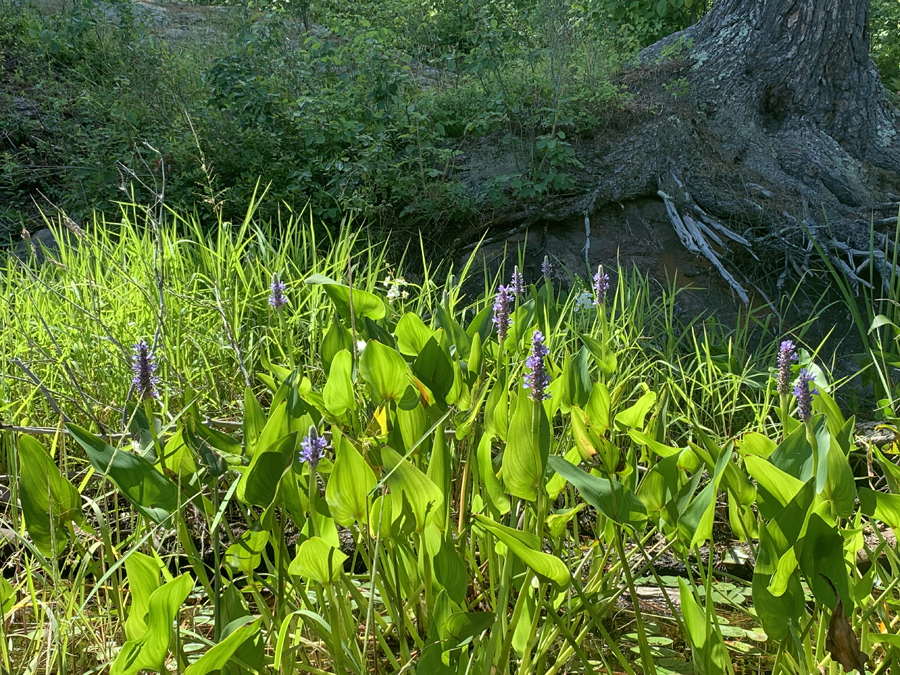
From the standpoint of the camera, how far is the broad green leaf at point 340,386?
3.93 feet

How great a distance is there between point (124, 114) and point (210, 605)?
3.52m

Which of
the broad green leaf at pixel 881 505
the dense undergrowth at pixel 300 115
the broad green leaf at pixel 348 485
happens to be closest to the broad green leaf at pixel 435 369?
the broad green leaf at pixel 348 485

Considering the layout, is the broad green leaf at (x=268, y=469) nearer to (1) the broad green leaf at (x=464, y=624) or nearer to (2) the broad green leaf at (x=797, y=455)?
(1) the broad green leaf at (x=464, y=624)

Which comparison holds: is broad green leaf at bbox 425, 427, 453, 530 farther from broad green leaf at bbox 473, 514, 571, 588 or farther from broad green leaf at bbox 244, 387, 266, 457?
broad green leaf at bbox 244, 387, 266, 457

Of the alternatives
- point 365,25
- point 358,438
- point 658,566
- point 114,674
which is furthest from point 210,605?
point 365,25

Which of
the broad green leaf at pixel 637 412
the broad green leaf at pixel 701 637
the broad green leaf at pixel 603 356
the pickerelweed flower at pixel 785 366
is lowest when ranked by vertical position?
the broad green leaf at pixel 701 637

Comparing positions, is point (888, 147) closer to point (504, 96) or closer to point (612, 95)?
point (612, 95)

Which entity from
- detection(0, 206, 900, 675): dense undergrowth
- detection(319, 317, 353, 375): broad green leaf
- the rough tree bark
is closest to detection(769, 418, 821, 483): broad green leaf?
detection(0, 206, 900, 675): dense undergrowth

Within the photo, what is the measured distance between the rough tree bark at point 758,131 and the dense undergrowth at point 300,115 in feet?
0.76

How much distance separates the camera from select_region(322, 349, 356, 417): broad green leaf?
47.2 inches

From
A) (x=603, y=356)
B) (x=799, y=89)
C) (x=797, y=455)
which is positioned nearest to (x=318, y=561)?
(x=797, y=455)

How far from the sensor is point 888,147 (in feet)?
15.0

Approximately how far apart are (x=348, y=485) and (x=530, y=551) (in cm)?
26

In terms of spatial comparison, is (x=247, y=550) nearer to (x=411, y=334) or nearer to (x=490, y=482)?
(x=490, y=482)
